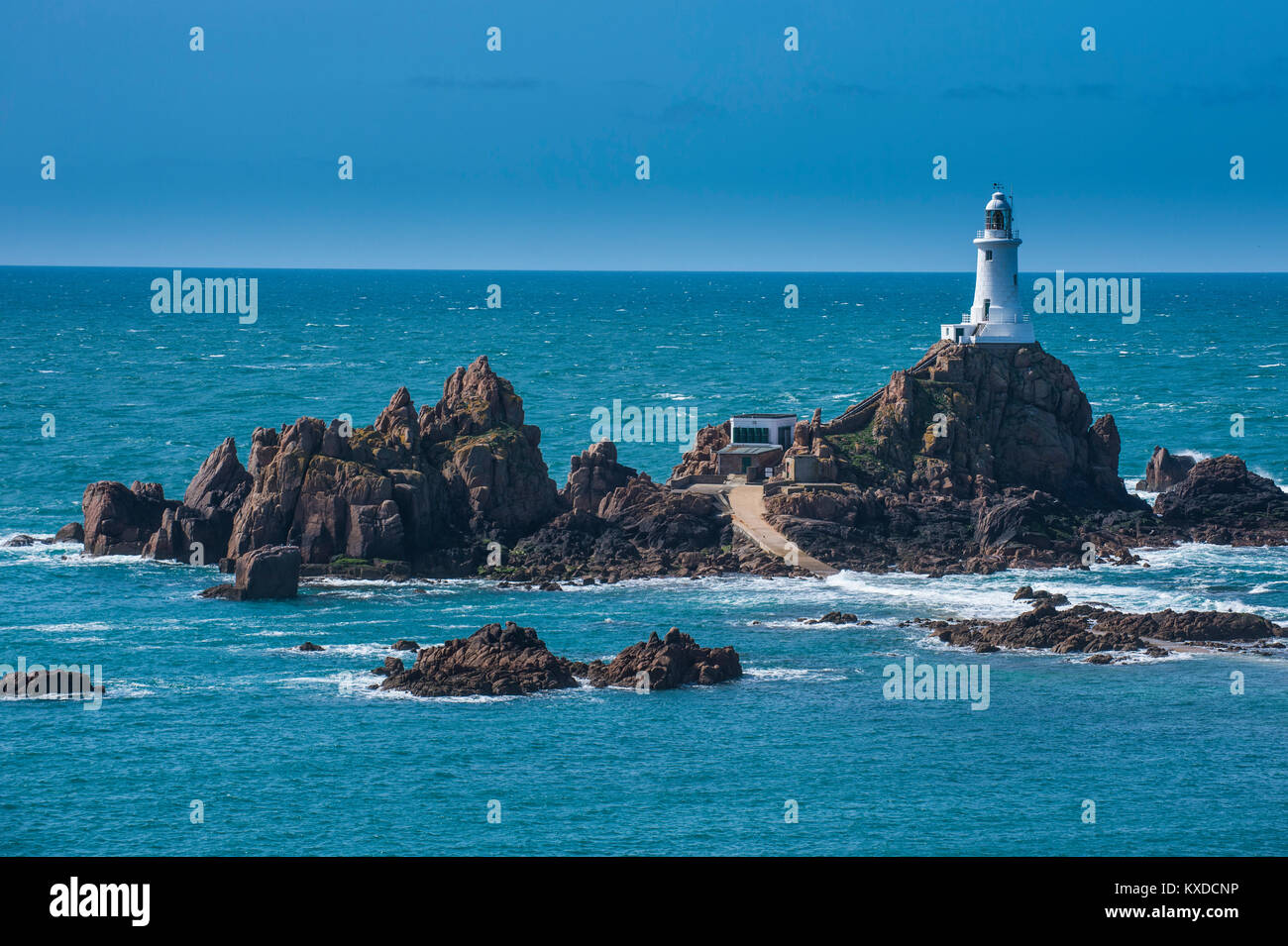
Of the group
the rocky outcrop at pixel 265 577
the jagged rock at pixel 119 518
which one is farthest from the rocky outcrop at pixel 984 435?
the jagged rock at pixel 119 518

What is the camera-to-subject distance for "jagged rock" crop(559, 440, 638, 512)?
352 ft

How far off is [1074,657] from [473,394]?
4717 cm

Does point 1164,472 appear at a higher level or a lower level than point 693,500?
higher

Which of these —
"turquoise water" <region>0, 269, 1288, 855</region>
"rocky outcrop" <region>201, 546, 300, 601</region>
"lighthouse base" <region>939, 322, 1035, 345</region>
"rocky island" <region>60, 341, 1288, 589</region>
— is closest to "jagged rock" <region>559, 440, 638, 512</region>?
"rocky island" <region>60, 341, 1288, 589</region>

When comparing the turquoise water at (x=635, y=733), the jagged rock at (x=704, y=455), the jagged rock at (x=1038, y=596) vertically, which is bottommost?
the turquoise water at (x=635, y=733)

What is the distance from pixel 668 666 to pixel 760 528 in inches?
1212

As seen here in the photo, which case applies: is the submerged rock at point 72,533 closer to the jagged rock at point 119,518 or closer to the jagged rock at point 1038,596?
the jagged rock at point 119,518

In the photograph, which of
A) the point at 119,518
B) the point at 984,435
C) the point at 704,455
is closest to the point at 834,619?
the point at 984,435

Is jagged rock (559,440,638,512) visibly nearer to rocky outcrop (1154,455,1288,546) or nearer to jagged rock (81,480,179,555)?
jagged rock (81,480,179,555)

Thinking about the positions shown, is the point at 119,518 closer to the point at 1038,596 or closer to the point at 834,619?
the point at 834,619

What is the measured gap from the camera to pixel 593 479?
354ft

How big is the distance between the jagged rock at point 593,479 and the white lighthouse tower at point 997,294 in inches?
1100

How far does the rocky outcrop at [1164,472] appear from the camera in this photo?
122m

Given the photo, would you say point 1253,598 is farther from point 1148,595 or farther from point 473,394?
point 473,394
